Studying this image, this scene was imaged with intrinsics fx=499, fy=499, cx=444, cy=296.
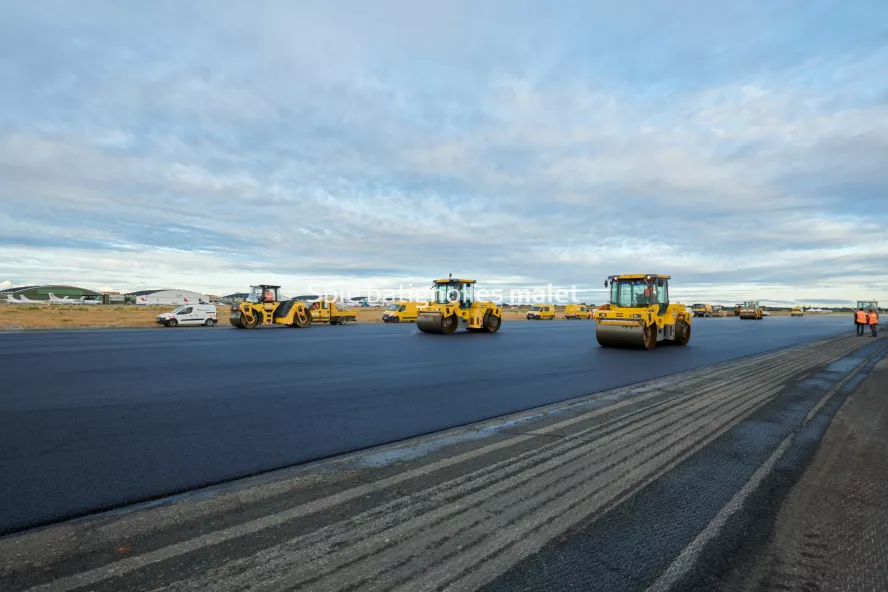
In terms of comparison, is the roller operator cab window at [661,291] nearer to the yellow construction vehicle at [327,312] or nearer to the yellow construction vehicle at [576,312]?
the yellow construction vehicle at [327,312]

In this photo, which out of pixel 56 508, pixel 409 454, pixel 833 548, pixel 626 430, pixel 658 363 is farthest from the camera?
pixel 658 363

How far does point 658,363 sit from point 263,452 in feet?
34.5

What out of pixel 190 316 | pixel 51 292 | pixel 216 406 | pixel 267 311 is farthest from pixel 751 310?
pixel 51 292

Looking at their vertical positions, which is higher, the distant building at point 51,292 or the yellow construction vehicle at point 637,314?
the distant building at point 51,292

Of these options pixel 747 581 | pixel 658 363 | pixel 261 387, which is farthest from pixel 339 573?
pixel 658 363

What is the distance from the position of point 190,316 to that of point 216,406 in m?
29.4

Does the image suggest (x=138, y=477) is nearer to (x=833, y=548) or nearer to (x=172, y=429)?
(x=172, y=429)

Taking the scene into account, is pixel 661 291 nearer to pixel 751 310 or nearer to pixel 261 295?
pixel 261 295

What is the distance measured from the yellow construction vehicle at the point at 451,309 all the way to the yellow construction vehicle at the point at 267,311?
10278 millimetres

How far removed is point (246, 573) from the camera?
2.51 m

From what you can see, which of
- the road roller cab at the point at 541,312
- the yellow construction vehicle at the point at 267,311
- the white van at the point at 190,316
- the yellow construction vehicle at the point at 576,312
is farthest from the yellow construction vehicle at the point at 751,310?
the white van at the point at 190,316

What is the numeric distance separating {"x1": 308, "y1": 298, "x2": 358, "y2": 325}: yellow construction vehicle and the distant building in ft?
388

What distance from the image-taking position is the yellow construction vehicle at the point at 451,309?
23.7 meters

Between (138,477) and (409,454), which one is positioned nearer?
(138,477)
